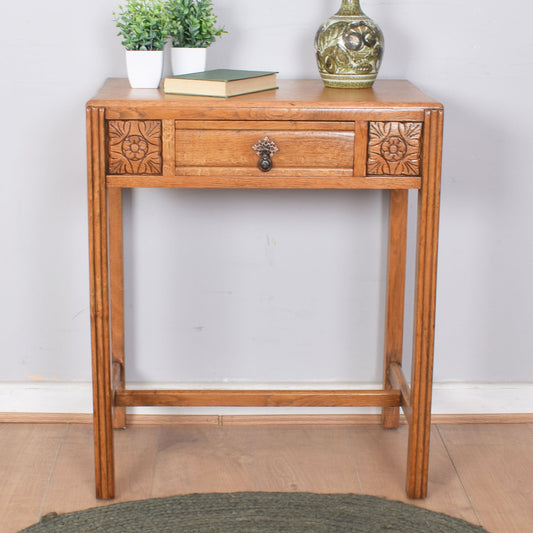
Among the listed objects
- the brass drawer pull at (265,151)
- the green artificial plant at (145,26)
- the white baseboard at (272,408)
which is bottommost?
the white baseboard at (272,408)

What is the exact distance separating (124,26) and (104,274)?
1.90 ft

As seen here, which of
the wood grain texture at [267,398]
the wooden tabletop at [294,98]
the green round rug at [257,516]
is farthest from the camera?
the wood grain texture at [267,398]

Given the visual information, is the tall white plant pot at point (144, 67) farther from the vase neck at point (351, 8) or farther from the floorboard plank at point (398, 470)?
the floorboard plank at point (398, 470)

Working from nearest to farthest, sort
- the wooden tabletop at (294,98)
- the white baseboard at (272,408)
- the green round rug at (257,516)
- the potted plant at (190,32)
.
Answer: the wooden tabletop at (294,98) → the green round rug at (257,516) → the potted plant at (190,32) → the white baseboard at (272,408)

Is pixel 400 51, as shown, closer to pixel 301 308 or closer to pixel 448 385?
pixel 301 308

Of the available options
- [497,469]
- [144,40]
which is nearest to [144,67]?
[144,40]

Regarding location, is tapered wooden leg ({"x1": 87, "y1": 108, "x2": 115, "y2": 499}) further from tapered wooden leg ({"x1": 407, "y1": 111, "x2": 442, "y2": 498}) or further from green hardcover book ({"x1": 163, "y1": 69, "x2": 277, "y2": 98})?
tapered wooden leg ({"x1": 407, "y1": 111, "x2": 442, "y2": 498})

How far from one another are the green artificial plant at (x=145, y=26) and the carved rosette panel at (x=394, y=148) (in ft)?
1.81

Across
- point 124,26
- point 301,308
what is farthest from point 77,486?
point 124,26

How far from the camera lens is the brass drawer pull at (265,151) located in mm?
1756

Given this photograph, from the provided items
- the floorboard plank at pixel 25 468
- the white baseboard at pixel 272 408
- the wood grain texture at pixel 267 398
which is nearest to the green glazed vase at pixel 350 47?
the wood grain texture at pixel 267 398

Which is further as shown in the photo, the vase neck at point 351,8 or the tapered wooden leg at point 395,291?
the tapered wooden leg at point 395,291

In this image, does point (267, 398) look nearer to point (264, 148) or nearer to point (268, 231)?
point (268, 231)

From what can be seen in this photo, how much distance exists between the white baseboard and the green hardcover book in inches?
34.5
